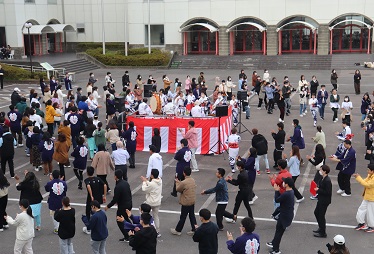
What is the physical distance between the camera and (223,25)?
48875 mm

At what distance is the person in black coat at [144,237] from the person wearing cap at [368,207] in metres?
5.49

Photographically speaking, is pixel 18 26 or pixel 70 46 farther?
pixel 70 46

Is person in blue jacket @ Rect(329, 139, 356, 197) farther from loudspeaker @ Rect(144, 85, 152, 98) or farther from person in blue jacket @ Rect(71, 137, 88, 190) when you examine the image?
loudspeaker @ Rect(144, 85, 152, 98)

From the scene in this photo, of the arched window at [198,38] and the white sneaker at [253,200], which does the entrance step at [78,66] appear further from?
the white sneaker at [253,200]

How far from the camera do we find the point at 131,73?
145 feet

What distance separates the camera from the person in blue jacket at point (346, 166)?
1428 cm

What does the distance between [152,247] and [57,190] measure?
351cm

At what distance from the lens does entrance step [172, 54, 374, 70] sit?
4406cm

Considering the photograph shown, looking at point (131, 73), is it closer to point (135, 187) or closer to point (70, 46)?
point (70, 46)

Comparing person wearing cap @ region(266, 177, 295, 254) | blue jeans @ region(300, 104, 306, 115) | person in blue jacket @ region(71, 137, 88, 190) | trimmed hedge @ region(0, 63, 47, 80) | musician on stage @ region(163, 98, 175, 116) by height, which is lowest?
person wearing cap @ region(266, 177, 295, 254)

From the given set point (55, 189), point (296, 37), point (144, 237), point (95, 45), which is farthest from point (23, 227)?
point (95, 45)

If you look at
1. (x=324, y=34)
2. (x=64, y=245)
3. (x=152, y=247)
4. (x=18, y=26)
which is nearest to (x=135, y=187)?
(x=64, y=245)

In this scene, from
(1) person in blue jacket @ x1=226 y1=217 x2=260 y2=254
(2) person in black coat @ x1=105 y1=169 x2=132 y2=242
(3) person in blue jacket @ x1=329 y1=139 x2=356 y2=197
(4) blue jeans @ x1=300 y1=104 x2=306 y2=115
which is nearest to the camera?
(1) person in blue jacket @ x1=226 y1=217 x2=260 y2=254

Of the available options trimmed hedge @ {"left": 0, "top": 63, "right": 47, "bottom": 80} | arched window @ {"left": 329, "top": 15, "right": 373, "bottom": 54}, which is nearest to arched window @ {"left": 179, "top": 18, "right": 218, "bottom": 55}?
arched window @ {"left": 329, "top": 15, "right": 373, "bottom": 54}
